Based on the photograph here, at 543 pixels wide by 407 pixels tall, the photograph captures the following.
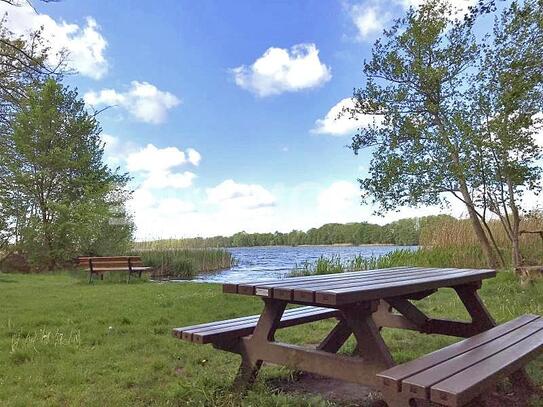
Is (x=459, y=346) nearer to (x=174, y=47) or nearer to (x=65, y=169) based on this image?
(x=174, y=47)

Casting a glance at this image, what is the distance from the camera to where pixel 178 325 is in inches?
195

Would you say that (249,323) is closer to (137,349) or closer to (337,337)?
(337,337)

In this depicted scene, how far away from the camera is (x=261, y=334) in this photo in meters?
2.65

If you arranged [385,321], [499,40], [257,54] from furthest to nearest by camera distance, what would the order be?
[257,54], [499,40], [385,321]

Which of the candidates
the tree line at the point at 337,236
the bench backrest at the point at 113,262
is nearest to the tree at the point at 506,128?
the tree line at the point at 337,236

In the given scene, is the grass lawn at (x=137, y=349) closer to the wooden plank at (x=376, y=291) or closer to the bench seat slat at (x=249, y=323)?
the bench seat slat at (x=249, y=323)

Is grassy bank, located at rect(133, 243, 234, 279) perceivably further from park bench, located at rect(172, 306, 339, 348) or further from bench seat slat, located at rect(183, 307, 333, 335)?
park bench, located at rect(172, 306, 339, 348)

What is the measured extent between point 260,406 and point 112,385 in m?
1.14

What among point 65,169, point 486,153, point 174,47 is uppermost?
point 174,47

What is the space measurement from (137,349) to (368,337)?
2458 millimetres

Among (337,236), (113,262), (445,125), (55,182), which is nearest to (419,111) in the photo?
(445,125)

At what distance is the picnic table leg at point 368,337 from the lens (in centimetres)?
215

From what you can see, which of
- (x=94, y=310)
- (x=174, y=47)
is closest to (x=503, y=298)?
(x=94, y=310)

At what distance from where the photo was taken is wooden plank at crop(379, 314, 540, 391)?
5.92 feet
